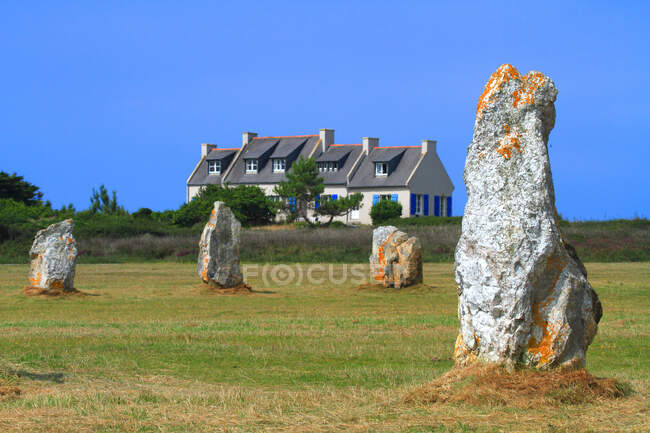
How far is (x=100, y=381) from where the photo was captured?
36.4 feet

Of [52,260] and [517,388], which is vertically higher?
[52,260]

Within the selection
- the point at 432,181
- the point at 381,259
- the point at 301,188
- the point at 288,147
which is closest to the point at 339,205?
the point at 301,188

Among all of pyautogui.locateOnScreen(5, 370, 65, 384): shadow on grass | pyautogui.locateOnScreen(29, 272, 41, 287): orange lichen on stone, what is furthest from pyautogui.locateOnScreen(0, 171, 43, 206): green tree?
pyautogui.locateOnScreen(5, 370, 65, 384): shadow on grass

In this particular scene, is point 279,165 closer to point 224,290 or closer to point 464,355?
point 224,290

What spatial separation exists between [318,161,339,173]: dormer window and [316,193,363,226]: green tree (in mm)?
7430

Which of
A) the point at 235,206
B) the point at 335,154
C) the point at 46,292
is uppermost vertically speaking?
the point at 335,154

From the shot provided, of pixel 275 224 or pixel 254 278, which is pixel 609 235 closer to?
pixel 254 278

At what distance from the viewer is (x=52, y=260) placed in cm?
2567

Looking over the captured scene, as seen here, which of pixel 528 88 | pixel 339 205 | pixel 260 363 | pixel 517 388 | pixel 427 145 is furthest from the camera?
pixel 427 145

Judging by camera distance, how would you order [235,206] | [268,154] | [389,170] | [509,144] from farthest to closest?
[268,154] < [389,170] < [235,206] < [509,144]

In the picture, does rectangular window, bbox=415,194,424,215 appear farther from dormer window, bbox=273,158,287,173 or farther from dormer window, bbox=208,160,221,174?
dormer window, bbox=208,160,221,174

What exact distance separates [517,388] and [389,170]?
65.8m

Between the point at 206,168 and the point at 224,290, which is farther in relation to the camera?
the point at 206,168

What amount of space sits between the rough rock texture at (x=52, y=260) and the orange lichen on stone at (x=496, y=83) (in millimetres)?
18601
